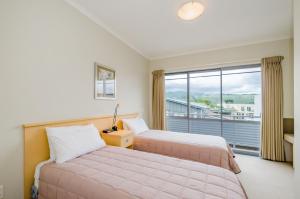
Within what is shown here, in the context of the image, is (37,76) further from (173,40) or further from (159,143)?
(173,40)

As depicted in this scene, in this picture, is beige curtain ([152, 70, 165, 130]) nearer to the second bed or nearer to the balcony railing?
the balcony railing

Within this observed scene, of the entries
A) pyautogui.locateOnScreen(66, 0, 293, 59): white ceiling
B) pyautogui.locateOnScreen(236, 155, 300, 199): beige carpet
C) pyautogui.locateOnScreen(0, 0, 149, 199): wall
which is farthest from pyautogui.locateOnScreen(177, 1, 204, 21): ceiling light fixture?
pyautogui.locateOnScreen(236, 155, 300, 199): beige carpet

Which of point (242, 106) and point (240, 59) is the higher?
point (240, 59)

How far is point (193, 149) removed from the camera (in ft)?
7.53

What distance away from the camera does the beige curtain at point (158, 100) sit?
415 centimetres

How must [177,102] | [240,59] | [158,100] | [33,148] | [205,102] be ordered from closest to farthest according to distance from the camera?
[33,148]
[240,59]
[205,102]
[158,100]
[177,102]

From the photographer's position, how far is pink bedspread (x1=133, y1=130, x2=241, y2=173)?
215 centimetres

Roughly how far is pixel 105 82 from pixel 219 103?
2.91 metres

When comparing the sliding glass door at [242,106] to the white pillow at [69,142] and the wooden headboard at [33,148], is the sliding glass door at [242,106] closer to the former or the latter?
the white pillow at [69,142]

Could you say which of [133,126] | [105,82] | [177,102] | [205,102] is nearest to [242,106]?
[205,102]

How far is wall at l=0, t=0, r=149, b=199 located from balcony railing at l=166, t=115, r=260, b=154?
2599 millimetres

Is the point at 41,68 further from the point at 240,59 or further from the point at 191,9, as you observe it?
the point at 240,59

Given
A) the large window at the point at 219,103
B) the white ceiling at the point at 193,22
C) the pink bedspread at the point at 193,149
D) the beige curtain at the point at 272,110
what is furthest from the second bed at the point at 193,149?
the white ceiling at the point at 193,22

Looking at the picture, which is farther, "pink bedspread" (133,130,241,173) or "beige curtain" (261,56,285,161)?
"beige curtain" (261,56,285,161)
